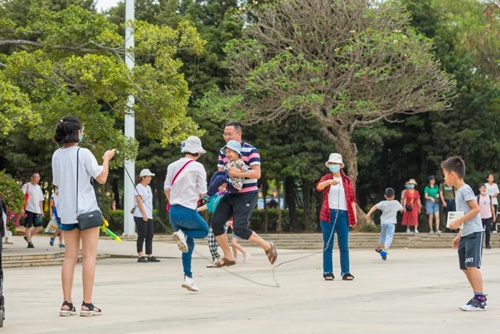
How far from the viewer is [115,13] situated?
41.0 m

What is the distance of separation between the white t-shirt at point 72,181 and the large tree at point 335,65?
21.3 metres

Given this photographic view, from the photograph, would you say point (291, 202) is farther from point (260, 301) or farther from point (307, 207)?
point (260, 301)

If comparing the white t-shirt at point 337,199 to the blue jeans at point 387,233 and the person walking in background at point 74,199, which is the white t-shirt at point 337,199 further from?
the blue jeans at point 387,233

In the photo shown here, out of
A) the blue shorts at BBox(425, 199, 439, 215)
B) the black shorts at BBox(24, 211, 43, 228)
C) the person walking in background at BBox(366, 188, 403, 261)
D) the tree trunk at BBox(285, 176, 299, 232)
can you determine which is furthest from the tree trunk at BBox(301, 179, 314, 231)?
the person walking in background at BBox(366, 188, 403, 261)

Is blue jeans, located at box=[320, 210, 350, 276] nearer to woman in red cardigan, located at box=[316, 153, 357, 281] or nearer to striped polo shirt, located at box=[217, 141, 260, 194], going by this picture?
woman in red cardigan, located at box=[316, 153, 357, 281]

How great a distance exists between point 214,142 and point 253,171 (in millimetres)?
25453

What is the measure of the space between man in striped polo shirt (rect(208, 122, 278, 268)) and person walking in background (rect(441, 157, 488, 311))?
2763mm

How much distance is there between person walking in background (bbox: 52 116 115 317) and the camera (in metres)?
9.15

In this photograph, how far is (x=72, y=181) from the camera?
9195 mm

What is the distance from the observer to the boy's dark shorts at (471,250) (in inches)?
383

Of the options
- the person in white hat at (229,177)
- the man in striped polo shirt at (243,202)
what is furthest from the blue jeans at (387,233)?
the person in white hat at (229,177)

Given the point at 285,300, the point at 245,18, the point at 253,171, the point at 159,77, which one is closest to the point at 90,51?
the point at 159,77

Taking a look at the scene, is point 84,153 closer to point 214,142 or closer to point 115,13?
point 214,142

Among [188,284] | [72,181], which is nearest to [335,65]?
[188,284]
